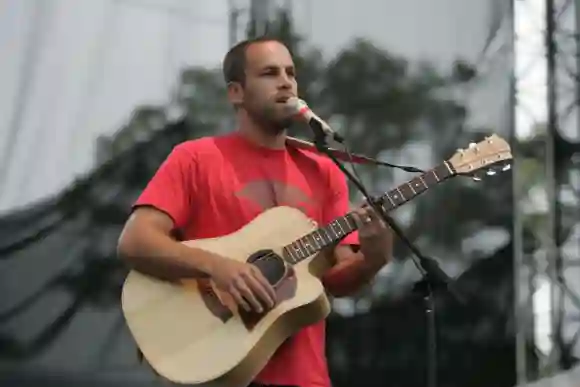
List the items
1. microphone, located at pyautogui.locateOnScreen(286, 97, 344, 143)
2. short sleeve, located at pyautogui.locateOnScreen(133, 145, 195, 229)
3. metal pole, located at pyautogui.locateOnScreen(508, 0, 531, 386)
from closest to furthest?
microphone, located at pyautogui.locateOnScreen(286, 97, 344, 143), short sleeve, located at pyautogui.locateOnScreen(133, 145, 195, 229), metal pole, located at pyautogui.locateOnScreen(508, 0, 531, 386)

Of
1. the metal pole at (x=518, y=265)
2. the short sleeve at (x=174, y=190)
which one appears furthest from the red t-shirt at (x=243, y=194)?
the metal pole at (x=518, y=265)

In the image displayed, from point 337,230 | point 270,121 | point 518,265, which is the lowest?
point 518,265

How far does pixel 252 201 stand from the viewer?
190cm

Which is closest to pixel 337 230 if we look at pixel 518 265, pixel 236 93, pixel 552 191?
pixel 236 93

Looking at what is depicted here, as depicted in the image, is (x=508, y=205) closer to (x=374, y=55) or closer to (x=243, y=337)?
(x=374, y=55)

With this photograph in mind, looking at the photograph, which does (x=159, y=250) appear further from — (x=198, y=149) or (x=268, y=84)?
(x=268, y=84)

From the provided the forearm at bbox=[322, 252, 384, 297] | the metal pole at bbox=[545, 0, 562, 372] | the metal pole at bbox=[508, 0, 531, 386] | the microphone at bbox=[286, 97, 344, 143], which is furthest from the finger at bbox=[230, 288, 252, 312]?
the metal pole at bbox=[545, 0, 562, 372]

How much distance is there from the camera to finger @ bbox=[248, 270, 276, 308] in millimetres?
1787

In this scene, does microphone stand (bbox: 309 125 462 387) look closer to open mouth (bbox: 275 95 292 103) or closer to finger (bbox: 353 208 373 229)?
finger (bbox: 353 208 373 229)

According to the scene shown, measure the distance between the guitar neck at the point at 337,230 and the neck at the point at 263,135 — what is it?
22 cm

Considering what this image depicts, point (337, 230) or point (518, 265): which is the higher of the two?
point (337, 230)

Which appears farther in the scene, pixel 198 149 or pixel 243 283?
pixel 198 149

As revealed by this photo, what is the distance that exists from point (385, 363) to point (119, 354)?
102cm

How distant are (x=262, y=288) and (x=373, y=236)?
249 mm
